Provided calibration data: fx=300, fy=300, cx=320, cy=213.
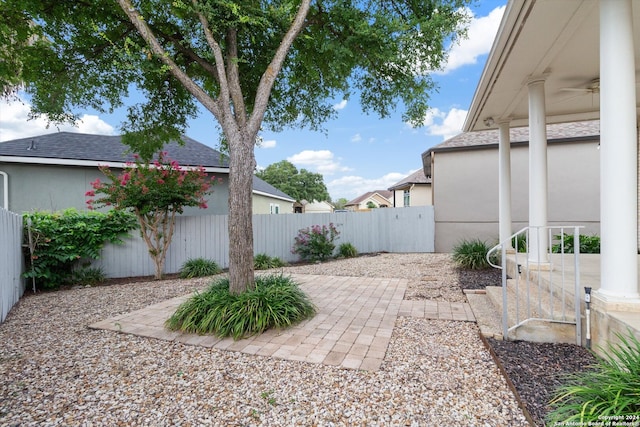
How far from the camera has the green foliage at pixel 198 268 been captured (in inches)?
283

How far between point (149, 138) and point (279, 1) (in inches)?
152

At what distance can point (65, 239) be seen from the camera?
6258 mm

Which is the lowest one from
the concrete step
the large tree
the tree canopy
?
the concrete step

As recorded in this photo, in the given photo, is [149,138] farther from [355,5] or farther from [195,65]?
[355,5]

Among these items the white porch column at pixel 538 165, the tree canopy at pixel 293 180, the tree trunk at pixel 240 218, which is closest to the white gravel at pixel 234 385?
the tree trunk at pixel 240 218

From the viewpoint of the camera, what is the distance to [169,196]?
6.66 m

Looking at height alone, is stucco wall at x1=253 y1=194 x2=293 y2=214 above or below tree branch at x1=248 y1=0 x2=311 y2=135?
below

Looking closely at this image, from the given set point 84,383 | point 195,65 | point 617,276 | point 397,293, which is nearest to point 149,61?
point 195,65

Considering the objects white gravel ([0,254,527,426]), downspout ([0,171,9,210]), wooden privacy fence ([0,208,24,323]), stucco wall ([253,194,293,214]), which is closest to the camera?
white gravel ([0,254,527,426])

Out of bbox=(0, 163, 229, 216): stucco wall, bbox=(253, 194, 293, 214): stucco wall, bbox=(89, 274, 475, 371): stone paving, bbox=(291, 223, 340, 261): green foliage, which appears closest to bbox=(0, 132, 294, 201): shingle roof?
bbox=(0, 163, 229, 216): stucco wall

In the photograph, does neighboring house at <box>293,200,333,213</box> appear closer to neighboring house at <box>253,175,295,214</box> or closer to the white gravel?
neighboring house at <box>253,175,295,214</box>

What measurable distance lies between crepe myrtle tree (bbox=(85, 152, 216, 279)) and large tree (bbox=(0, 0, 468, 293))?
1.98 feet

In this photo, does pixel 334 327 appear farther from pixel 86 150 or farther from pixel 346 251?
pixel 86 150

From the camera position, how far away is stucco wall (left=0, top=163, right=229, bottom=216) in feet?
26.2
